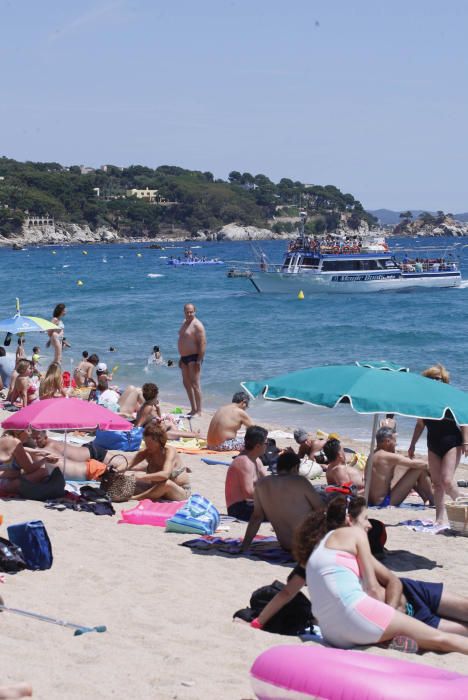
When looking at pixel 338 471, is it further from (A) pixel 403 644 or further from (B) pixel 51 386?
(B) pixel 51 386

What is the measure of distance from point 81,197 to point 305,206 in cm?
5467

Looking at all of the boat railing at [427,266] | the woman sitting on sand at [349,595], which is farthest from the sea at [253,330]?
the woman sitting on sand at [349,595]

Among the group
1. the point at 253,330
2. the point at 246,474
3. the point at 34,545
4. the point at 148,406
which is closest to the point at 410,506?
the point at 246,474

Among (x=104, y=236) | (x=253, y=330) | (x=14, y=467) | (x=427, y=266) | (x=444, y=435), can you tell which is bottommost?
(x=253, y=330)

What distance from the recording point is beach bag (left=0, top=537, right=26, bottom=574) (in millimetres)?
6134

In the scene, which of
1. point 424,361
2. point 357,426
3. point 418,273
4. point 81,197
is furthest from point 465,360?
point 81,197

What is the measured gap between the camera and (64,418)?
7934mm

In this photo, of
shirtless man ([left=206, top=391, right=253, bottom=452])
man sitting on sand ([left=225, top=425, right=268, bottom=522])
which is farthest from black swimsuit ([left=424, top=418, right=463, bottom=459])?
shirtless man ([left=206, top=391, right=253, bottom=452])

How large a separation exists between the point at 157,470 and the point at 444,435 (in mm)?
2435

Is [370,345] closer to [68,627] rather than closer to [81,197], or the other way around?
[68,627]

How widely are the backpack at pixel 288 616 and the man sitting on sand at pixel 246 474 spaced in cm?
210

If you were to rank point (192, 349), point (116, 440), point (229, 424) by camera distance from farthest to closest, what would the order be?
point (192, 349) → point (229, 424) → point (116, 440)

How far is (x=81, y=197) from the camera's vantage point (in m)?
162

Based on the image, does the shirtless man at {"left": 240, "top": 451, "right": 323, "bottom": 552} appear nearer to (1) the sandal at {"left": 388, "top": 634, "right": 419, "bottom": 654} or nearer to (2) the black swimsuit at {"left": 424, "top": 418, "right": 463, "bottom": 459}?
(2) the black swimsuit at {"left": 424, "top": 418, "right": 463, "bottom": 459}
